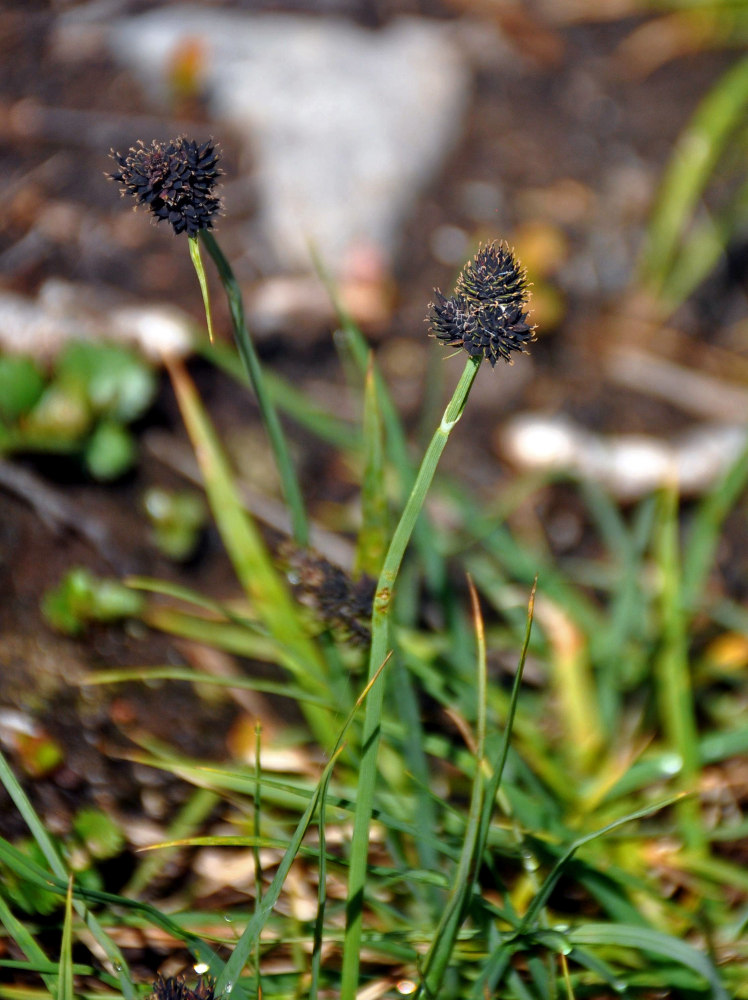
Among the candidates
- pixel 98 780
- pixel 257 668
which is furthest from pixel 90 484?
pixel 98 780

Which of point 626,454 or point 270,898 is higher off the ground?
point 626,454

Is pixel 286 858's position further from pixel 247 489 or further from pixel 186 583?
pixel 247 489

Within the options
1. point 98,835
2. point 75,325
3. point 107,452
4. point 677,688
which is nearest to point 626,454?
point 677,688

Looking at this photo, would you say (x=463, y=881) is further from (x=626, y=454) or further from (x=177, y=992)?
(x=626, y=454)

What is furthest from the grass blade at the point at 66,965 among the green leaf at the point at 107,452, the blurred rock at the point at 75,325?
the blurred rock at the point at 75,325

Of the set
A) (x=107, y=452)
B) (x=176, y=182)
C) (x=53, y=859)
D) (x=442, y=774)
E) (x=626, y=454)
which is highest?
(x=626, y=454)

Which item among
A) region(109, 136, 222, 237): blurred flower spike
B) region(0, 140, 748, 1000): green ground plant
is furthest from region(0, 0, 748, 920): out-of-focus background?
region(109, 136, 222, 237): blurred flower spike

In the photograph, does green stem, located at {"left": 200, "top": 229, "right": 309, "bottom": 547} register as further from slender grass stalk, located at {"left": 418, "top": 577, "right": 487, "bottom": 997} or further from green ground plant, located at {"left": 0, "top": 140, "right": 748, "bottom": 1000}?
slender grass stalk, located at {"left": 418, "top": 577, "right": 487, "bottom": 997}

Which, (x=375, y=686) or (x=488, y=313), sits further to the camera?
(x=375, y=686)
